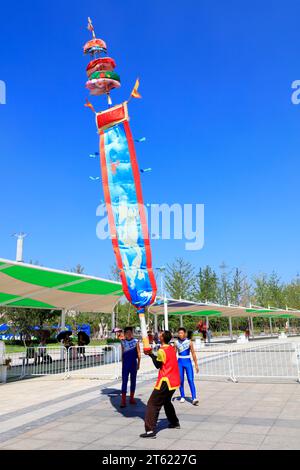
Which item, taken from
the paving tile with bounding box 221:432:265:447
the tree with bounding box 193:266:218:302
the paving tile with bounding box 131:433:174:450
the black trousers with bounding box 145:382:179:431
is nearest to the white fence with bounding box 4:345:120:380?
the black trousers with bounding box 145:382:179:431

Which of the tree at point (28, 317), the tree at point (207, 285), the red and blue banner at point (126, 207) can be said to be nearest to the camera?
the red and blue banner at point (126, 207)

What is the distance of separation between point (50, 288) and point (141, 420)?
24.9 ft

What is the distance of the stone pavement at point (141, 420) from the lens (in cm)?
526

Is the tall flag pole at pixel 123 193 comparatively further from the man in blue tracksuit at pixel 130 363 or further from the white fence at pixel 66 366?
the white fence at pixel 66 366

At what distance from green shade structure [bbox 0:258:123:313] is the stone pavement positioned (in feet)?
10.4

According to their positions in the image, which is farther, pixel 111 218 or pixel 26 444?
pixel 111 218

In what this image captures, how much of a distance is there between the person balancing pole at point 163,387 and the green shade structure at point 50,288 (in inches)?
222

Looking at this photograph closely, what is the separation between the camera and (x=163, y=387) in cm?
572

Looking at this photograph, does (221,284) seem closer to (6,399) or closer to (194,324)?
(194,324)

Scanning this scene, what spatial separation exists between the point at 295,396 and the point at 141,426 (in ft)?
13.0

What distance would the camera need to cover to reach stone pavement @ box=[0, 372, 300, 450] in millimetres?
5258

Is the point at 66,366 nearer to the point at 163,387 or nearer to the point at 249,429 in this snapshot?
the point at 163,387

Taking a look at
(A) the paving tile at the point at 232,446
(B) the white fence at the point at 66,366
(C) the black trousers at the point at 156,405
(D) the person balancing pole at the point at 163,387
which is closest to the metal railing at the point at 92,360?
(B) the white fence at the point at 66,366

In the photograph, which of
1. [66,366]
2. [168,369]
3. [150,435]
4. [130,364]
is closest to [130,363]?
[130,364]
